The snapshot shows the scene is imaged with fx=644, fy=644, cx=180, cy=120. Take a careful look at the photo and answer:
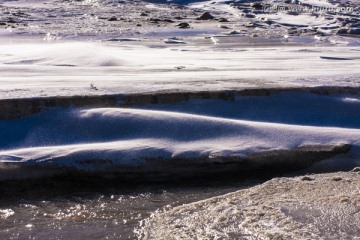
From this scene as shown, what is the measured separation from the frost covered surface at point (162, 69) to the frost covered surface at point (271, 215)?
142cm

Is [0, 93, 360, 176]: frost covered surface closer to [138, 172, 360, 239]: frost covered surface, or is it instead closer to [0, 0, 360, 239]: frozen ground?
[0, 0, 360, 239]: frozen ground

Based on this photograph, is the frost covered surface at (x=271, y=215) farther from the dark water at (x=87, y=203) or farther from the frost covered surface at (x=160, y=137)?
the frost covered surface at (x=160, y=137)

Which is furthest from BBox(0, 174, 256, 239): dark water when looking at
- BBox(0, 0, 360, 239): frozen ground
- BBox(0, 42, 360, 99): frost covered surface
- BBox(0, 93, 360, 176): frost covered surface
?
BBox(0, 42, 360, 99): frost covered surface

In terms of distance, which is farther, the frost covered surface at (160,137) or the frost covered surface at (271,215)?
Result: the frost covered surface at (160,137)

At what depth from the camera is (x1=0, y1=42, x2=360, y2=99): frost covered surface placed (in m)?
4.93

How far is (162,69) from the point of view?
20.7 ft

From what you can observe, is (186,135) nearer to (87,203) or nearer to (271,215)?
(87,203)

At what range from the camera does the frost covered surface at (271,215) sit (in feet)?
9.92

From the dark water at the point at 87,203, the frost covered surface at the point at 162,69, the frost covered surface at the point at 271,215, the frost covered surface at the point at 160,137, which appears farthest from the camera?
the frost covered surface at the point at 162,69

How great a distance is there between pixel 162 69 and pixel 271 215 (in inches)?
129

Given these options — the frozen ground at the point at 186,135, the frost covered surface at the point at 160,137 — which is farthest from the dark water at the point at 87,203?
the frost covered surface at the point at 160,137

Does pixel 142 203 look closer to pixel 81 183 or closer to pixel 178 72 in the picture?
pixel 81 183

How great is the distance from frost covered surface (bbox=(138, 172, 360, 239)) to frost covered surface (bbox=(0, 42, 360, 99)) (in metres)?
1.42

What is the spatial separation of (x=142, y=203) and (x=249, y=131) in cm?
102
